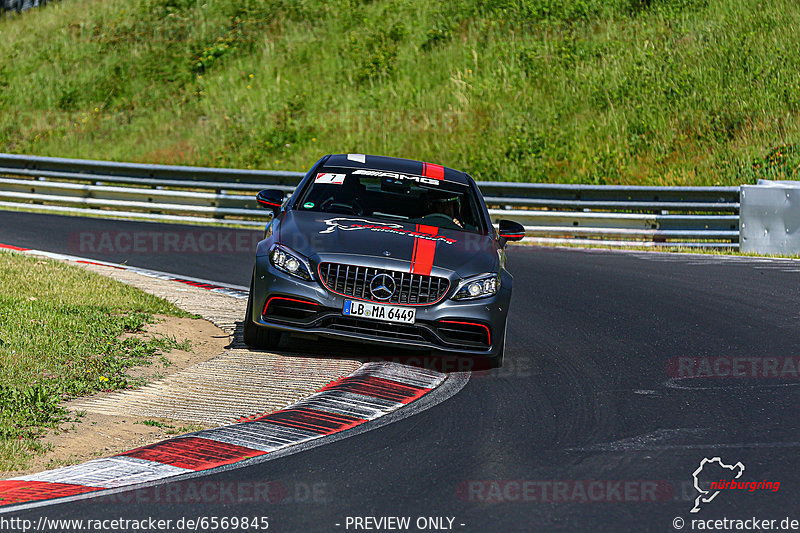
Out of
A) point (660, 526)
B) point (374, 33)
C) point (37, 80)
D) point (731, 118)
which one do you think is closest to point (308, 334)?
point (660, 526)

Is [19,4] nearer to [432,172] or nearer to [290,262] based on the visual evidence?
[432,172]

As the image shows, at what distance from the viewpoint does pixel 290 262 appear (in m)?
8.25

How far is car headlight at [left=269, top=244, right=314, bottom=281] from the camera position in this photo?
8156mm

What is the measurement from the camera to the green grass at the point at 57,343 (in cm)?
632

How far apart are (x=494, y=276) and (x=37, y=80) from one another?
2783 centimetres

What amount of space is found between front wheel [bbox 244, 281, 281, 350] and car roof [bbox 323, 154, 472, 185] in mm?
1877

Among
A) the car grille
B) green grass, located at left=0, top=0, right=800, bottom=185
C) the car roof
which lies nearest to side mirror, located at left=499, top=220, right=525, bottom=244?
the car roof

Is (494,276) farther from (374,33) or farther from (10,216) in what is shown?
(374,33)

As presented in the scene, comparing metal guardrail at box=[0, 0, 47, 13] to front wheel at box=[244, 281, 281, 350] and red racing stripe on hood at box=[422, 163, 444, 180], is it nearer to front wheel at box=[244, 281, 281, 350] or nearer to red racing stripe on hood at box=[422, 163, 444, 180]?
red racing stripe on hood at box=[422, 163, 444, 180]

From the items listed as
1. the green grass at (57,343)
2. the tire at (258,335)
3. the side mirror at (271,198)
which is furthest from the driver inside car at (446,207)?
the green grass at (57,343)

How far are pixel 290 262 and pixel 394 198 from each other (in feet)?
5.32

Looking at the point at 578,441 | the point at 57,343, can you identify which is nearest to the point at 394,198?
the point at 57,343

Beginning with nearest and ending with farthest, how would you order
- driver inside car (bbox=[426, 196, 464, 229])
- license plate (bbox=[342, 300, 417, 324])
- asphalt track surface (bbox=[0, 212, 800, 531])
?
asphalt track surface (bbox=[0, 212, 800, 531]), license plate (bbox=[342, 300, 417, 324]), driver inside car (bbox=[426, 196, 464, 229])

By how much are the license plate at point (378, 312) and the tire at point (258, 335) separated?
32.0 inches
